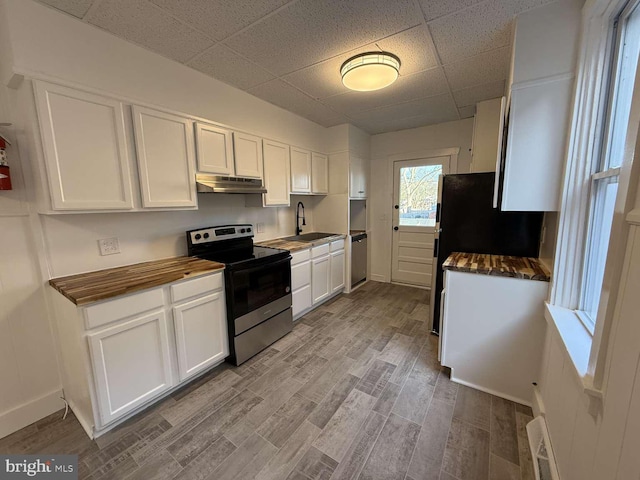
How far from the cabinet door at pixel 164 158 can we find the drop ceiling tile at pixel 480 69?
7.59ft

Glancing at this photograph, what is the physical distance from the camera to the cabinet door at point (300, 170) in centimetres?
323

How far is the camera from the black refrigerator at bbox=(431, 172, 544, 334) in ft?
7.17

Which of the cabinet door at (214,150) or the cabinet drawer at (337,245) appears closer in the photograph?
the cabinet door at (214,150)

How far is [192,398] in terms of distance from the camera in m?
1.87

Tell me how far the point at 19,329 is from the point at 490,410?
3127 millimetres

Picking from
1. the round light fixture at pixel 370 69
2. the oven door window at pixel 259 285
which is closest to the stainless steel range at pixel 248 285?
the oven door window at pixel 259 285

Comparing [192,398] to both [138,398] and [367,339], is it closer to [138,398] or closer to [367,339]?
[138,398]

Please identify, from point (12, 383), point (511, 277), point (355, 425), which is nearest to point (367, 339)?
point (355, 425)

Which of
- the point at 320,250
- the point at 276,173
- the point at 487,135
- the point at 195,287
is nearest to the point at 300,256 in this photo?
the point at 320,250

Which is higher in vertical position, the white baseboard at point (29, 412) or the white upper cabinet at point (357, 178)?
the white upper cabinet at point (357, 178)

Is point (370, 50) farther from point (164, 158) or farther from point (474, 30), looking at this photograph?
point (164, 158)

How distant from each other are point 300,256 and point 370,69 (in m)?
1.90

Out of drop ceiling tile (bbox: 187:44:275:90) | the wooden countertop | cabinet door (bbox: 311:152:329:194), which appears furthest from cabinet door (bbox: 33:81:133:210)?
cabinet door (bbox: 311:152:329:194)

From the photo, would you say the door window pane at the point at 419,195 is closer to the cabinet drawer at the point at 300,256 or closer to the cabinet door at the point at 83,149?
the cabinet drawer at the point at 300,256
